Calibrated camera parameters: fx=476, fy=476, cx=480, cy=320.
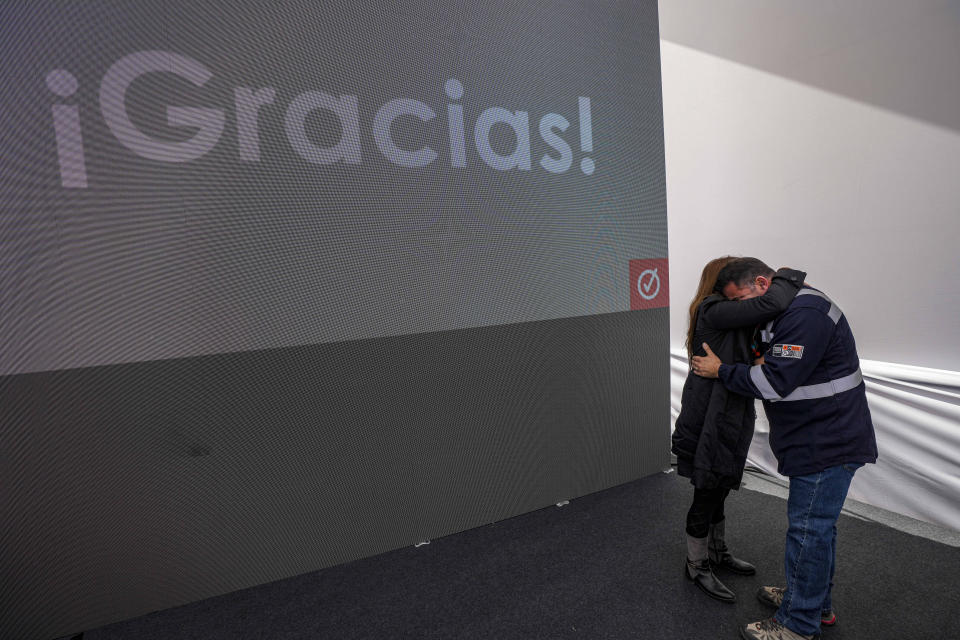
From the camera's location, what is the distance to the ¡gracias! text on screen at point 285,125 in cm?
181

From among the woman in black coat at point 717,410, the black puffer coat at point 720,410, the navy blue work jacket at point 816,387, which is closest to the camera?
the navy blue work jacket at point 816,387

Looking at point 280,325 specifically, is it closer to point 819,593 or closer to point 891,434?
point 819,593

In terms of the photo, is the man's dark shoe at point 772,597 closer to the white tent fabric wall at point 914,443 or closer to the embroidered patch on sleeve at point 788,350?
the embroidered patch on sleeve at point 788,350

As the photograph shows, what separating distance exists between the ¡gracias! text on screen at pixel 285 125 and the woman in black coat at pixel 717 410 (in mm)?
1278

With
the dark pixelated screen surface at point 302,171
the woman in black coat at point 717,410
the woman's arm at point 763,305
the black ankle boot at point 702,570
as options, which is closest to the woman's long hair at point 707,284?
the woman in black coat at point 717,410

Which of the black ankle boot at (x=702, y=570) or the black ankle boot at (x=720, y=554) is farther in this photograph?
the black ankle boot at (x=720, y=554)

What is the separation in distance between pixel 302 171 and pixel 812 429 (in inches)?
87.1

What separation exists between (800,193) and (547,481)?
8.07ft

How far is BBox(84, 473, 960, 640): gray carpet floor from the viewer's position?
1807 millimetres

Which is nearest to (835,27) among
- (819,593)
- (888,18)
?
(888,18)

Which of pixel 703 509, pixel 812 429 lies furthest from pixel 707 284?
pixel 703 509

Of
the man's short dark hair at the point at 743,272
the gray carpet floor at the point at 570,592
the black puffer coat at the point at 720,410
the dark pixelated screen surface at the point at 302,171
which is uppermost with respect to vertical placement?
the dark pixelated screen surface at the point at 302,171

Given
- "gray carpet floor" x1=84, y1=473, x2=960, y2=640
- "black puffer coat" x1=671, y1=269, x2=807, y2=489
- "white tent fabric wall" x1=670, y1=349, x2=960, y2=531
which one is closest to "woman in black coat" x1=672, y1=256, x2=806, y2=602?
"black puffer coat" x1=671, y1=269, x2=807, y2=489

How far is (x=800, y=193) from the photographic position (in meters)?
3.09
